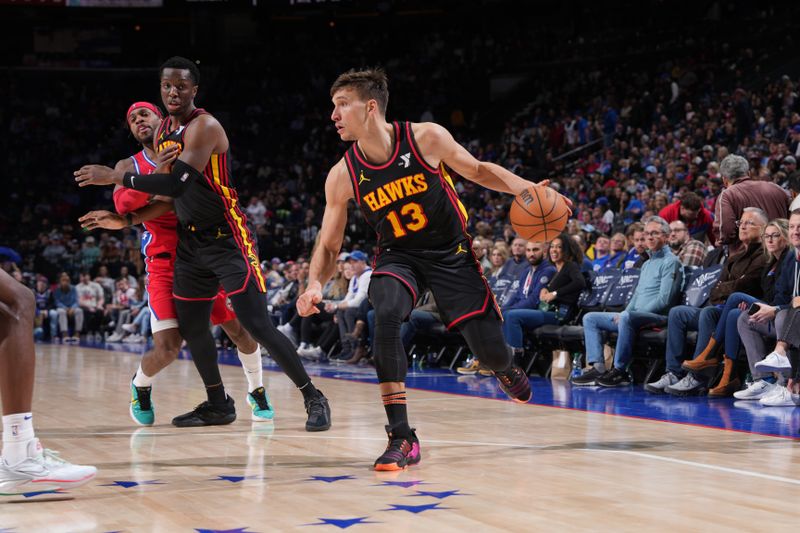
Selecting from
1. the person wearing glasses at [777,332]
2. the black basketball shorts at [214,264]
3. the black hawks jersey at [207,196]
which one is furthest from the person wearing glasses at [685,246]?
the black hawks jersey at [207,196]

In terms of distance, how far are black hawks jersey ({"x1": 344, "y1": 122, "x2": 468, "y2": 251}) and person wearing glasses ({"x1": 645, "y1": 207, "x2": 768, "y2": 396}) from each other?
360cm

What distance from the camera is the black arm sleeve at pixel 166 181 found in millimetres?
4938

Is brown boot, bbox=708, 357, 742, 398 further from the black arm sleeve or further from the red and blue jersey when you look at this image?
the black arm sleeve

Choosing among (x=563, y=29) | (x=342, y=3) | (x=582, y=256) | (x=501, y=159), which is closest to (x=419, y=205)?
(x=582, y=256)

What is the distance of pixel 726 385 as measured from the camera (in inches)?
292

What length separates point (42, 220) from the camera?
24.9 metres

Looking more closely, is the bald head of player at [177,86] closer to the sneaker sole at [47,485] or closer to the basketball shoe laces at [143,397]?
the basketball shoe laces at [143,397]

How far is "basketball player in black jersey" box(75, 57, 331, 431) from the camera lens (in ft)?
18.0

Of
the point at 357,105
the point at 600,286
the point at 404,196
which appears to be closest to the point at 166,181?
the point at 357,105

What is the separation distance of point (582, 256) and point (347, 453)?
5124 mm

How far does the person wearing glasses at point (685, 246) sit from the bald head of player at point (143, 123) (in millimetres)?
4863

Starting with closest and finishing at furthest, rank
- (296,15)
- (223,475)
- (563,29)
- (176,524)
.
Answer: (176,524) → (223,475) → (563,29) → (296,15)

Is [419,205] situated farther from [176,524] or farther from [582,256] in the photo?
[582,256]

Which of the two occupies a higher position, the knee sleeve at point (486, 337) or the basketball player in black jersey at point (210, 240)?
the basketball player in black jersey at point (210, 240)
